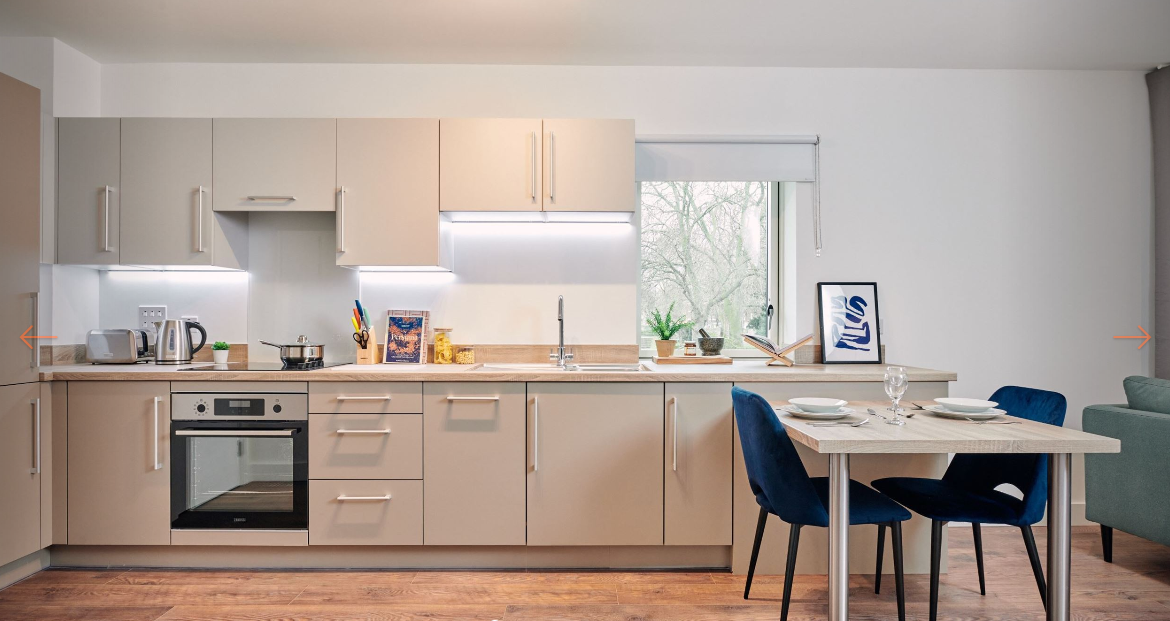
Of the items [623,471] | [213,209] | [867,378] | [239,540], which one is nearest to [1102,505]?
[867,378]

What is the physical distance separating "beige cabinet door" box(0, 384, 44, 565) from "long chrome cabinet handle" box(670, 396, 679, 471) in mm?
2691

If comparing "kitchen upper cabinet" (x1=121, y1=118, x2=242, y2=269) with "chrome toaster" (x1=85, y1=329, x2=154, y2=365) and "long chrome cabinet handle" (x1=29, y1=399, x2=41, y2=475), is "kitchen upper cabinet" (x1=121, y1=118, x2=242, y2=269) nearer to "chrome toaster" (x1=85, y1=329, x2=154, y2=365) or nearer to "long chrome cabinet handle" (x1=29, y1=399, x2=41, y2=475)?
"chrome toaster" (x1=85, y1=329, x2=154, y2=365)

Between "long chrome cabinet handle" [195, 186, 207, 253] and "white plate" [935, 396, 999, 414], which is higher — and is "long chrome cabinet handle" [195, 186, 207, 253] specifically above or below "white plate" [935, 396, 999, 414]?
above

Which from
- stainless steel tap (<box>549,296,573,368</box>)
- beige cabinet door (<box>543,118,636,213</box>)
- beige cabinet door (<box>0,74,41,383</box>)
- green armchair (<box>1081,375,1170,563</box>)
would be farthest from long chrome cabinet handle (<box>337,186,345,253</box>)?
green armchair (<box>1081,375,1170,563</box>)

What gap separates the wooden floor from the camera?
2.42 m

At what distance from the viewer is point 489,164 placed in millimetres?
3035

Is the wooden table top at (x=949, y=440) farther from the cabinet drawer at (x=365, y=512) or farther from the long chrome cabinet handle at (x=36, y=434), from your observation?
the long chrome cabinet handle at (x=36, y=434)

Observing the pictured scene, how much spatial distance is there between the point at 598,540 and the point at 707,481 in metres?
0.54

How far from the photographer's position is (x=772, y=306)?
11.7 feet

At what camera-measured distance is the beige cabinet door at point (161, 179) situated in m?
3.02

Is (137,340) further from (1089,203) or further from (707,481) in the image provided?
(1089,203)

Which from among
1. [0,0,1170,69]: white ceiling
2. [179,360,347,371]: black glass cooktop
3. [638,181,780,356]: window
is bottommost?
[179,360,347,371]: black glass cooktop

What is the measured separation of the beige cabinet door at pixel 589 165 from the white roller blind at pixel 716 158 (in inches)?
14.1

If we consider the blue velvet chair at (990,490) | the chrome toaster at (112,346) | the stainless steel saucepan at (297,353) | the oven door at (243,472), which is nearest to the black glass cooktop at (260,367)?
the stainless steel saucepan at (297,353)
